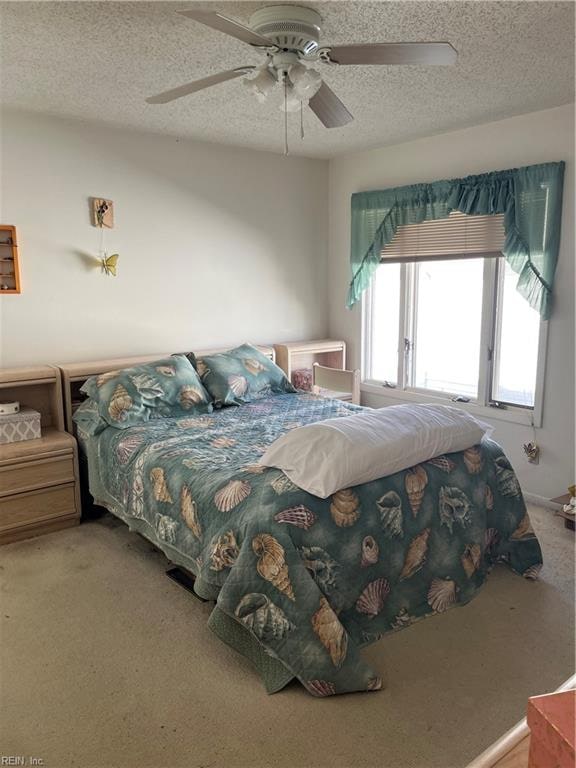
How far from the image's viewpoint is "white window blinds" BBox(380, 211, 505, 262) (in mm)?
3756

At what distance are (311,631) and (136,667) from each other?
0.72 m

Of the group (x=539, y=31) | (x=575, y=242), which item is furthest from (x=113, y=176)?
(x=575, y=242)

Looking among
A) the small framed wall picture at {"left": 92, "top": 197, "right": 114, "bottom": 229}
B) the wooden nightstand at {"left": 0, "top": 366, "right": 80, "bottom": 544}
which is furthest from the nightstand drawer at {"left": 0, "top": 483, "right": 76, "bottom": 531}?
the small framed wall picture at {"left": 92, "top": 197, "right": 114, "bottom": 229}

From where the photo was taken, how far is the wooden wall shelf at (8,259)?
3.41 m

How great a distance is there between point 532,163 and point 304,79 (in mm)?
1976

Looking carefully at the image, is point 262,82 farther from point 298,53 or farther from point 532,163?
point 532,163

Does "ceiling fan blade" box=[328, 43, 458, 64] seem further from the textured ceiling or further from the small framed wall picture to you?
the small framed wall picture

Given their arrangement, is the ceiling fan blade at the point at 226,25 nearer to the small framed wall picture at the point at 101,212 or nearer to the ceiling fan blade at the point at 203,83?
the ceiling fan blade at the point at 203,83

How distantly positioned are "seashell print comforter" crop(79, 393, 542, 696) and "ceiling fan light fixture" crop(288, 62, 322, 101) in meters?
1.49

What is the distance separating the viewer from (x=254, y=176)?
4.50 m

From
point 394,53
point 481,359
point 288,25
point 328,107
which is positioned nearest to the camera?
point 394,53

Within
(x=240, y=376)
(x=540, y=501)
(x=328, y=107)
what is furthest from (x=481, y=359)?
(x=328, y=107)

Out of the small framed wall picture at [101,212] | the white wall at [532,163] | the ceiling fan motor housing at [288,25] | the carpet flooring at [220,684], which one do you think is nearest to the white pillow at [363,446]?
the carpet flooring at [220,684]

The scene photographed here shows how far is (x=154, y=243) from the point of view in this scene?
4.02 meters
